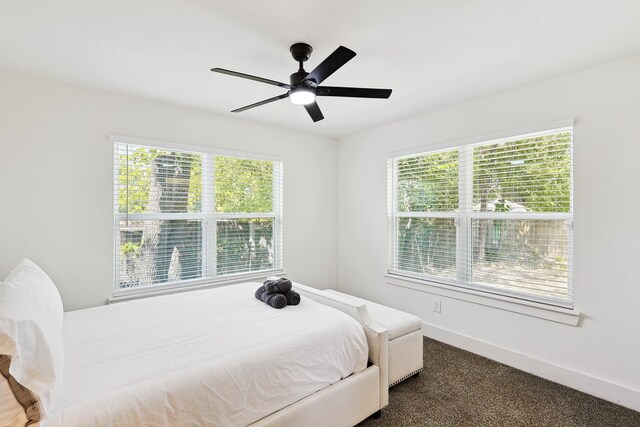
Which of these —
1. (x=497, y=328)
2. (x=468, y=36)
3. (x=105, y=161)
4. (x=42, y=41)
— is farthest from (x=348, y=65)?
(x=497, y=328)

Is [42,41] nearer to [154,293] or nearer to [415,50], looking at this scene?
[154,293]

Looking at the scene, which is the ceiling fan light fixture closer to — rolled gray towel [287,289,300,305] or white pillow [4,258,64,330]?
rolled gray towel [287,289,300,305]

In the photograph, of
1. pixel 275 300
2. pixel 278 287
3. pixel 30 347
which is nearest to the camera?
pixel 30 347

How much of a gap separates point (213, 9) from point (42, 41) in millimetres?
1221

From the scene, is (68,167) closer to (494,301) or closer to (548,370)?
(494,301)

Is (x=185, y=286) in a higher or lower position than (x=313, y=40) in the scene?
lower

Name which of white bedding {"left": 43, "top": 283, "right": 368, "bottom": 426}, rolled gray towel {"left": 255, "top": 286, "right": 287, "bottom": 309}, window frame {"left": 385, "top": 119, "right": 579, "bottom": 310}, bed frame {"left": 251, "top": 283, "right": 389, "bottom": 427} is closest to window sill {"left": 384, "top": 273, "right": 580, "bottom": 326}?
window frame {"left": 385, "top": 119, "right": 579, "bottom": 310}

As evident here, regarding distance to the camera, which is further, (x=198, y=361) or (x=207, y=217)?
(x=207, y=217)

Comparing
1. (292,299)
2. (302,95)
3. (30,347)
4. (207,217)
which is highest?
(302,95)

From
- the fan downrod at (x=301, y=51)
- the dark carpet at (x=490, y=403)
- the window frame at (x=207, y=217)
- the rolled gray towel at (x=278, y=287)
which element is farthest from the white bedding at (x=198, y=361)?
the fan downrod at (x=301, y=51)

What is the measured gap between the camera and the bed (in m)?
1.24

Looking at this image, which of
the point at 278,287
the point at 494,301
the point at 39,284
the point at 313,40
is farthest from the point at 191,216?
the point at 494,301

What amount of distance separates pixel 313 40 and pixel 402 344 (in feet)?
7.22

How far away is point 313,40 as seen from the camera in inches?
75.2
